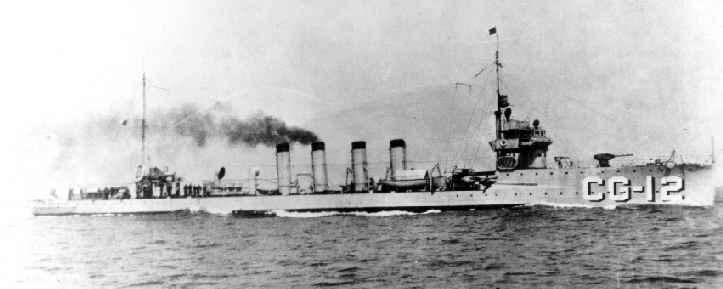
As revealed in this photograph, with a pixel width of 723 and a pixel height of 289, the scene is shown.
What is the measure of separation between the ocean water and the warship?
12.2ft

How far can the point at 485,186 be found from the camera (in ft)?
105

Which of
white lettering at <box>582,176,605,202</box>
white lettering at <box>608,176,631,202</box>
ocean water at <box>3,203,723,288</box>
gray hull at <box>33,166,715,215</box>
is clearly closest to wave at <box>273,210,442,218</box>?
gray hull at <box>33,166,715,215</box>

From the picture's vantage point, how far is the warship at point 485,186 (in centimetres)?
3008

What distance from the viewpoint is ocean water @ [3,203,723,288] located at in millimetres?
13422

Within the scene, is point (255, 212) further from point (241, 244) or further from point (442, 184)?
point (241, 244)

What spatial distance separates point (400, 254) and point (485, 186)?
16.2 metres

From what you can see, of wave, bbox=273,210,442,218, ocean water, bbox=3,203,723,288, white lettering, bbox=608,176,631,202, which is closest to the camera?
ocean water, bbox=3,203,723,288

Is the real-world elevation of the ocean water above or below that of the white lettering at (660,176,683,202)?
below

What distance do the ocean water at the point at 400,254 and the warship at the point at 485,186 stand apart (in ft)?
12.2

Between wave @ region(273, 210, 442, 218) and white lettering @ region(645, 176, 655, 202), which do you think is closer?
white lettering @ region(645, 176, 655, 202)

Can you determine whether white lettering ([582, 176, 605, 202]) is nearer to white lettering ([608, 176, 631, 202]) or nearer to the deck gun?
white lettering ([608, 176, 631, 202])

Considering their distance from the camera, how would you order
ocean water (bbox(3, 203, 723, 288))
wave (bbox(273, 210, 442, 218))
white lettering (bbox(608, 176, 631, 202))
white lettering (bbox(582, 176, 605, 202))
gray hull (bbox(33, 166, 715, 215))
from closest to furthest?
ocean water (bbox(3, 203, 723, 288)) → white lettering (bbox(608, 176, 631, 202)) → white lettering (bbox(582, 176, 605, 202)) → gray hull (bbox(33, 166, 715, 215)) → wave (bbox(273, 210, 442, 218))

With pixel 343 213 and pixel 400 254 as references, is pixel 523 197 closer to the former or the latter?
pixel 343 213

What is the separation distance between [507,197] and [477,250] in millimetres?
14964
